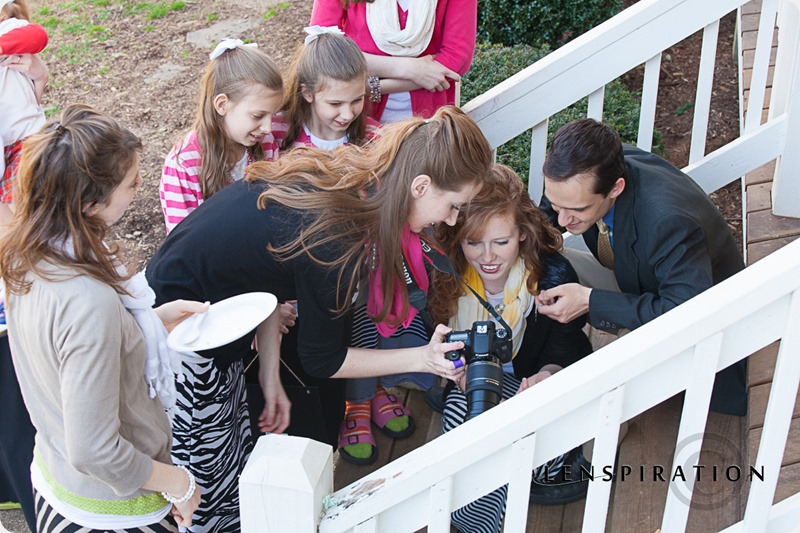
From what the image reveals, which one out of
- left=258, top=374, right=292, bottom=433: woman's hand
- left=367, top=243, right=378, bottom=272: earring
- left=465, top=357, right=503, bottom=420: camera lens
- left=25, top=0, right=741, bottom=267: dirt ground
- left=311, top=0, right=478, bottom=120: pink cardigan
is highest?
left=311, top=0, right=478, bottom=120: pink cardigan

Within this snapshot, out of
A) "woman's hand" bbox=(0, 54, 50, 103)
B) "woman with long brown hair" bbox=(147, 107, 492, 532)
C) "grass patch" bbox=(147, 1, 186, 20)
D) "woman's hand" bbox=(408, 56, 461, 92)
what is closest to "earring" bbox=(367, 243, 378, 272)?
"woman with long brown hair" bbox=(147, 107, 492, 532)

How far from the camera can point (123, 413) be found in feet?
6.52

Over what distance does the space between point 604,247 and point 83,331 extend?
6.40ft

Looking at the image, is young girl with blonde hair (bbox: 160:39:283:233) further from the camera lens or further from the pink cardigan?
the camera lens

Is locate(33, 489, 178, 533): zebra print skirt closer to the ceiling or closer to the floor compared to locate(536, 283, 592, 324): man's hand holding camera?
closer to the ceiling

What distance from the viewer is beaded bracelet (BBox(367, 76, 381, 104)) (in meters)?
3.47

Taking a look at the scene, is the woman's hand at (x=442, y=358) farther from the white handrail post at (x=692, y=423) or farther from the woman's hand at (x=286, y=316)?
the white handrail post at (x=692, y=423)

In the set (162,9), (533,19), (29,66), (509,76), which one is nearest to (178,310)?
(29,66)

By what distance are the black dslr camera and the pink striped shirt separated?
1.11 meters

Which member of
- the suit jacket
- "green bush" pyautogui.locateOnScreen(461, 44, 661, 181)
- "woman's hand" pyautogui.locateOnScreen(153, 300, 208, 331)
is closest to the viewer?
"woman's hand" pyautogui.locateOnScreen(153, 300, 208, 331)

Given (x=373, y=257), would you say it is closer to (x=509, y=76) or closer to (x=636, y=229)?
(x=636, y=229)

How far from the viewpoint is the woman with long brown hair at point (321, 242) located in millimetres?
2344

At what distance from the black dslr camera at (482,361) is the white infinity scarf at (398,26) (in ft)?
4.61

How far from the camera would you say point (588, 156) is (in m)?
2.75
